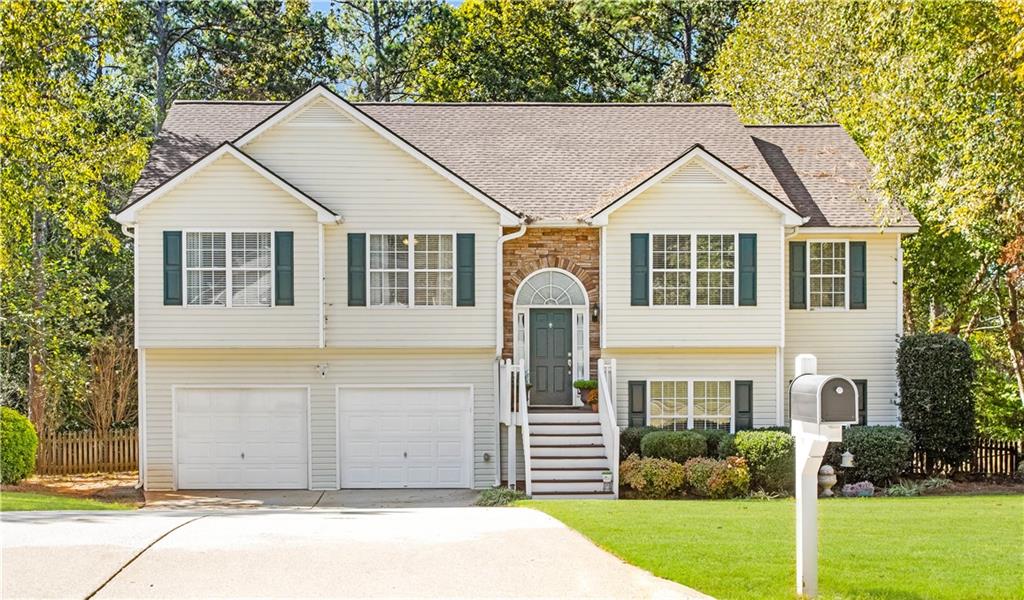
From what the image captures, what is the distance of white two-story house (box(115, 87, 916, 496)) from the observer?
2158 cm

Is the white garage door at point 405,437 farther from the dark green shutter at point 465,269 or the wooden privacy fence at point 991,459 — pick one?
the wooden privacy fence at point 991,459

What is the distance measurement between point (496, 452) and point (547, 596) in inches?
508

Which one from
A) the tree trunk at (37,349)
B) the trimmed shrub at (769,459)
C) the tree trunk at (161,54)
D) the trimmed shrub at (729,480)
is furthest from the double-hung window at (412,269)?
the tree trunk at (161,54)

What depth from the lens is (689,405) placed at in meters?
23.0

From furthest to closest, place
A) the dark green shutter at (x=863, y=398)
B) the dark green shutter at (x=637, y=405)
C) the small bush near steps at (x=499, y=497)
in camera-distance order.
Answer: the dark green shutter at (x=863, y=398)
the dark green shutter at (x=637, y=405)
the small bush near steps at (x=499, y=497)

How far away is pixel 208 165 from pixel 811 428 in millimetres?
15302

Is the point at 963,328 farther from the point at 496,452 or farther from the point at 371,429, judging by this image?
the point at 371,429

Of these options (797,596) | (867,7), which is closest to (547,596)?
(797,596)

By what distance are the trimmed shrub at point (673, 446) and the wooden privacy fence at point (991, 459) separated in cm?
524

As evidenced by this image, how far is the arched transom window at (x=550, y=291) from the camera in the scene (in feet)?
76.0

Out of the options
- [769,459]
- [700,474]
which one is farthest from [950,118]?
[700,474]

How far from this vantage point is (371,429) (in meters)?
22.5

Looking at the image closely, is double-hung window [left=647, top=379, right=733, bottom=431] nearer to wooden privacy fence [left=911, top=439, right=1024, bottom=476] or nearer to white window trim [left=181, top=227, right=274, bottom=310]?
wooden privacy fence [left=911, top=439, right=1024, bottom=476]

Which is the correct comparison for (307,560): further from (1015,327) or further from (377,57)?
(377,57)
